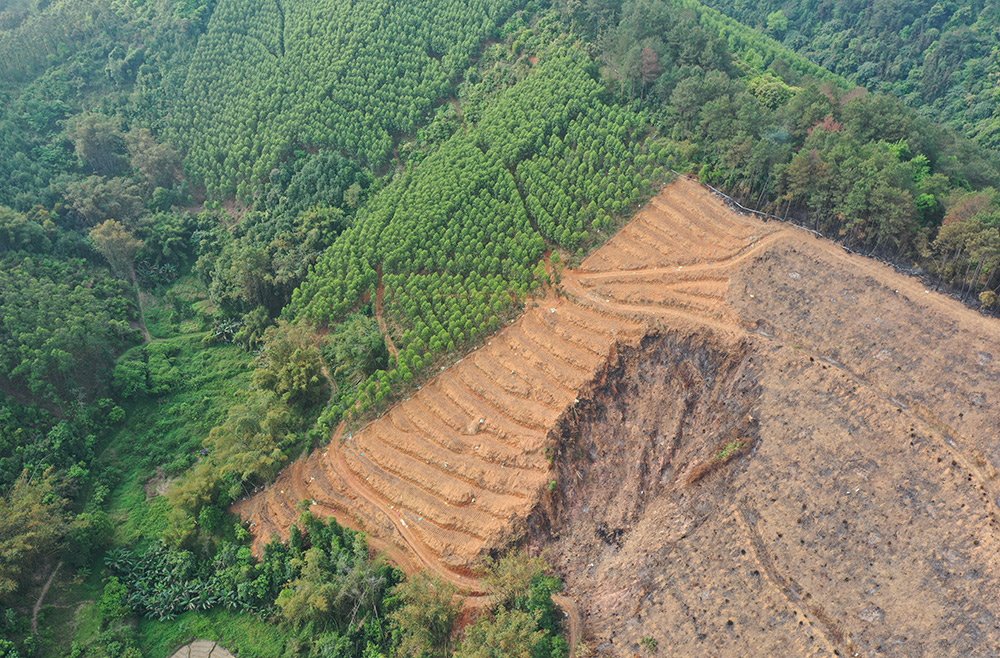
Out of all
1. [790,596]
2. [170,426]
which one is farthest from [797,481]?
[170,426]

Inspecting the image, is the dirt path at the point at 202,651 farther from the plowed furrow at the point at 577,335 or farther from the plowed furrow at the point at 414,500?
the plowed furrow at the point at 577,335

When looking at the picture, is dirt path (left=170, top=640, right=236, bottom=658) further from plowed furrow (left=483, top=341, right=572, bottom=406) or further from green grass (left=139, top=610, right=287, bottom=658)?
plowed furrow (left=483, top=341, right=572, bottom=406)

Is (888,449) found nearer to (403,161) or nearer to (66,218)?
(403,161)

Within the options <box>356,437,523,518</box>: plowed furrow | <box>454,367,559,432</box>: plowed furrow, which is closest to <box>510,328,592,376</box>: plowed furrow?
<box>454,367,559,432</box>: plowed furrow

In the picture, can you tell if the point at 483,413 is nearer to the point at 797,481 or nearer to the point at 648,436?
the point at 648,436

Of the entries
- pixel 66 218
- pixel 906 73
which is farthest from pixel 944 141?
pixel 66 218

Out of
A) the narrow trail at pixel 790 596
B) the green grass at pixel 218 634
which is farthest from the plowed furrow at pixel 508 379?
the green grass at pixel 218 634
